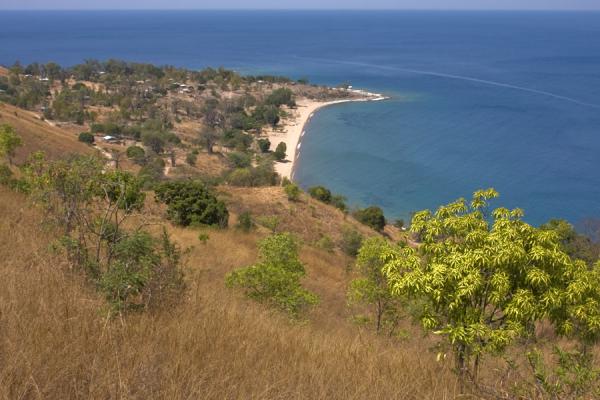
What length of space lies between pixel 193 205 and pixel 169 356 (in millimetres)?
18109

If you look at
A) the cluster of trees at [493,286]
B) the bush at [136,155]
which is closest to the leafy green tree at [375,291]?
the cluster of trees at [493,286]

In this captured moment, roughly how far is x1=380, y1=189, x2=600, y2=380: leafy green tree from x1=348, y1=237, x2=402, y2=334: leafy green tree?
448 cm

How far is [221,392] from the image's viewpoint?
278cm

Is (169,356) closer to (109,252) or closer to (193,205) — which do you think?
(109,252)

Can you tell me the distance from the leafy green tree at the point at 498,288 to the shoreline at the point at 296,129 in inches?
1674

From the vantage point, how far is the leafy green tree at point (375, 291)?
9.85 metres

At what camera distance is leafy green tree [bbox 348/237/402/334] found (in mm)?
9848

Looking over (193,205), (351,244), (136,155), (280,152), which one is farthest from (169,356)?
(280,152)

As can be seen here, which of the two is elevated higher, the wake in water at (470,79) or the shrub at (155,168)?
the wake in water at (470,79)

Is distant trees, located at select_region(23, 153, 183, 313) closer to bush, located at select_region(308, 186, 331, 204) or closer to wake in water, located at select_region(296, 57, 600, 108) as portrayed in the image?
bush, located at select_region(308, 186, 331, 204)

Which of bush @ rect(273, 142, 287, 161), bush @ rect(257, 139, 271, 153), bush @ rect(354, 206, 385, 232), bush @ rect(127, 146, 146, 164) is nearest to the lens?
bush @ rect(354, 206, 385, 232)

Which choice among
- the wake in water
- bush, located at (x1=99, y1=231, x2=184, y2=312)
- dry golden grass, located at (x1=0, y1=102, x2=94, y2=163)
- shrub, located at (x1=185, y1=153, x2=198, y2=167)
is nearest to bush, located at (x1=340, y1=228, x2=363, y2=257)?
dry golden grass, located at (x1=0, y1=102, x2=94, y2=163)

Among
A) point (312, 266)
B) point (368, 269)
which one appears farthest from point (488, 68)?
point (368, 269)

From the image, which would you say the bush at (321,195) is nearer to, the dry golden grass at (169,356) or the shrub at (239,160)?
the shrub at (239,160)
